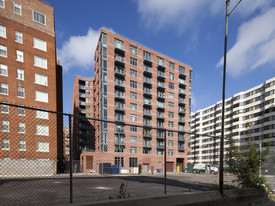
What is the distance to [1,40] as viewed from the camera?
91.9 feet

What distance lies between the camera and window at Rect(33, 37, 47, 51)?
3136 centimetres

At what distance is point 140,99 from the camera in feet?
175

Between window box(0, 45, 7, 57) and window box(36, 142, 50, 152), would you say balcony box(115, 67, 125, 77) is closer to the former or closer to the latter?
window box(0, 45, 7, 57)

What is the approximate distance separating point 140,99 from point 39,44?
29.8m

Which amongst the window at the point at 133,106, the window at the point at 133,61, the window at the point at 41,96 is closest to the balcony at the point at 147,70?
the window at the point at 133,61

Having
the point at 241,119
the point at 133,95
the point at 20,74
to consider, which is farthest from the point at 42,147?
the point at 241,119

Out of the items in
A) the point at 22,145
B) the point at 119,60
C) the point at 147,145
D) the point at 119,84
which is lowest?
the point at 147,145

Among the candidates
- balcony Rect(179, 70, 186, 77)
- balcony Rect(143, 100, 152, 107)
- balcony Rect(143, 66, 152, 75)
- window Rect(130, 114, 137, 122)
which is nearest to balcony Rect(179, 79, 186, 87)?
balcony Rect(179, 70, 186, 77)

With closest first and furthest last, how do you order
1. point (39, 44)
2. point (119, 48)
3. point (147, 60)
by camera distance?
point (39, 44), point (119, 48), point (147, 60)

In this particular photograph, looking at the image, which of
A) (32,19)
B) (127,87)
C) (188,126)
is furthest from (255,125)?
(32,19)

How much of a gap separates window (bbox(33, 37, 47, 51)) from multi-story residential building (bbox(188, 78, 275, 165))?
5465 cm

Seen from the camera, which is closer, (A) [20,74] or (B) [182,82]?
(A) [20,74]

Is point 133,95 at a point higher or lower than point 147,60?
lower

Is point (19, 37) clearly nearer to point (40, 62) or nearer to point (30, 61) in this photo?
point (30, 61)
